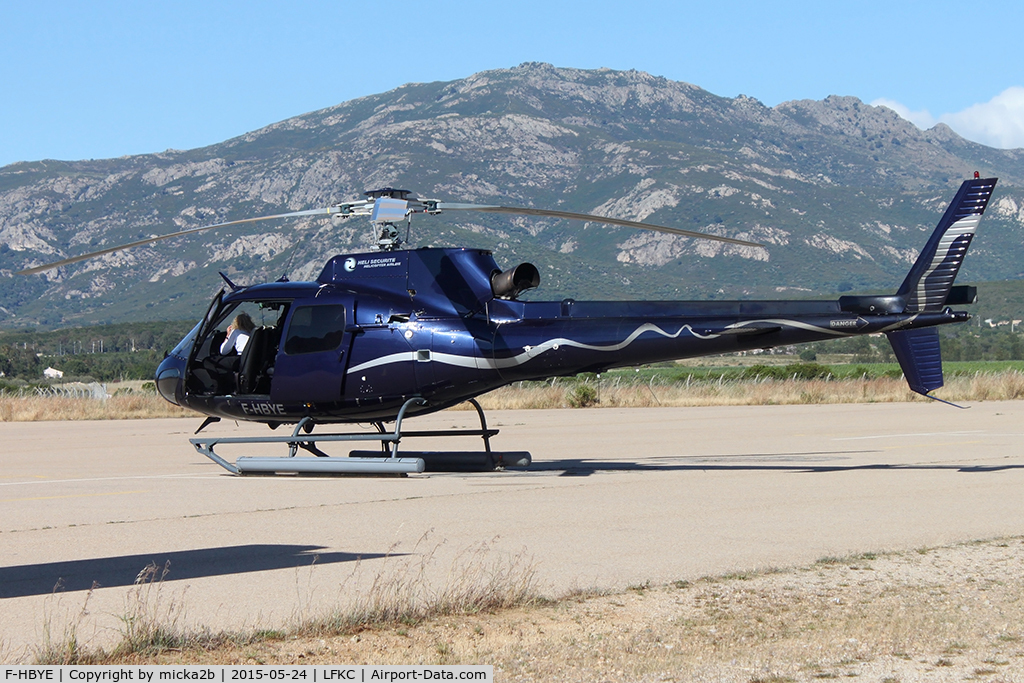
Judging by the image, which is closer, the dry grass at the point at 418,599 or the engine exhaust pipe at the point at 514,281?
the dry grass at the point at 418,599

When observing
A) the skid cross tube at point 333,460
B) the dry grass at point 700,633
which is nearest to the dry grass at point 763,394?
the skid cross tube at point 333,460

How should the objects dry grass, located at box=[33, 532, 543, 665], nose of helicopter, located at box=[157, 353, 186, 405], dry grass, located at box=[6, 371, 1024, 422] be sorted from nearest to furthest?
1. dry grass, located at box=[33, 532, 543, 665]
2. nose of helicopter, located at box=[157, 353, 186, 405]
3. dry grass, located at box=[6, 371, 1024, 422]

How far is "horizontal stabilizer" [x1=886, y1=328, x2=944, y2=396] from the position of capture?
14.4m

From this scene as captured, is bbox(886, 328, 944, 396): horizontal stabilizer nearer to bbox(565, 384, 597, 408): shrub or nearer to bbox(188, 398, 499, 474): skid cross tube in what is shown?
bbox(188, 398, 499, 474): skid cross tube

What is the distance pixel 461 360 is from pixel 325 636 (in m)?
9.06

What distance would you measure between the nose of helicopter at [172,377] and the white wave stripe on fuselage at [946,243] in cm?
1077

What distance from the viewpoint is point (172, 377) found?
16906mm

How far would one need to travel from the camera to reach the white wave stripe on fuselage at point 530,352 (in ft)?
47.6

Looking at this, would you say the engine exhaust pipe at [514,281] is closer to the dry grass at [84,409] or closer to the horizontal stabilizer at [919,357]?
the horizontal stabilizer at [919,357]

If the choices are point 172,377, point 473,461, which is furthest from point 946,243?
point 172,377

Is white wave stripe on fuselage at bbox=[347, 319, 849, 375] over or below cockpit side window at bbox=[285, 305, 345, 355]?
below

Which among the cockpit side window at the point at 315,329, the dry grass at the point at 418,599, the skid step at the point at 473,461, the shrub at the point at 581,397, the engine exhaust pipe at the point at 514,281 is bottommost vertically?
the shrub at the point at 581,397

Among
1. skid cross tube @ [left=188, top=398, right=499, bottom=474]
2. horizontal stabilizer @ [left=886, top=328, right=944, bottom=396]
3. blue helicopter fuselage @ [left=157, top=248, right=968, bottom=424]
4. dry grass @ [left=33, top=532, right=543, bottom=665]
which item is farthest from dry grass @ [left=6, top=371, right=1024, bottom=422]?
dry grass @ [left=33, top=532, right=543, bottom=665]

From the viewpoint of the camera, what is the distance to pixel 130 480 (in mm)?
15383
